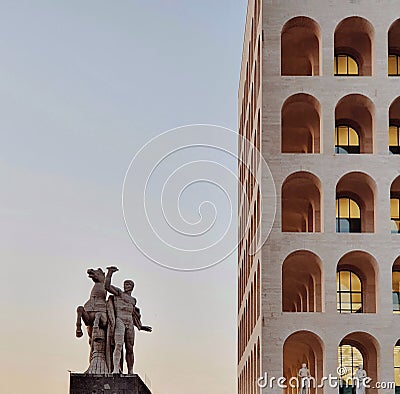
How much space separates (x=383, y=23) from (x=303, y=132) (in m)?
6.66

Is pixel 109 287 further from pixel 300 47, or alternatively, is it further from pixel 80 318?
pixel 300 47

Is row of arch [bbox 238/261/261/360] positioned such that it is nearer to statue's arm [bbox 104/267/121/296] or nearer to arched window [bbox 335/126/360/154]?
arched window [bbox 335/126/360/154]

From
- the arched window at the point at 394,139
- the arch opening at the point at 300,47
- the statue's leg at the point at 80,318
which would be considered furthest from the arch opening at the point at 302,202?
the statue's leg at the point at 80,318

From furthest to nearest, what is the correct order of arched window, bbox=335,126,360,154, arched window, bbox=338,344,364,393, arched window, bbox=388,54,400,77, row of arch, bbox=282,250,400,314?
arched window, bbox=388,54,400,77, arched window, bbox=335,126,360,154, arched window, bbox=338,344,364,393, row of arch, bbox=282,250,400,314

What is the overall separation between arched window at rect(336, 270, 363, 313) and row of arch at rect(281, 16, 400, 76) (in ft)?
27.2

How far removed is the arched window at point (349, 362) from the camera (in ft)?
146

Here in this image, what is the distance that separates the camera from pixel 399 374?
44531 millimetres

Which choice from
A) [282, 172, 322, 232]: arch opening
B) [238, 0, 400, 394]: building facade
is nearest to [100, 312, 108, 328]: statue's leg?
[238, 0, 400, 394]: building facade

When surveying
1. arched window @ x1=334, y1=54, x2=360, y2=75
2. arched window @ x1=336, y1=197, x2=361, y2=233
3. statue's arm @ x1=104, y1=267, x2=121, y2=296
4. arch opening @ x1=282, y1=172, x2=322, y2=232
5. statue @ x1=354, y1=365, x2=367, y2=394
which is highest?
arched window @ x1=334, y1=54, x2=360, y2=75

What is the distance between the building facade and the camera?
40.9m

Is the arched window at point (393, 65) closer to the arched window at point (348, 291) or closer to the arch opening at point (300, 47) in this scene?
the arch opening at point (300, 47)

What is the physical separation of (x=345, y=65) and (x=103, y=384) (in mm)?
19527

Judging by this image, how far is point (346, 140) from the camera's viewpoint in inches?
1817

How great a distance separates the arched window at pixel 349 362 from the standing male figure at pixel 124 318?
41.3 ft
